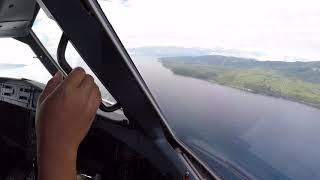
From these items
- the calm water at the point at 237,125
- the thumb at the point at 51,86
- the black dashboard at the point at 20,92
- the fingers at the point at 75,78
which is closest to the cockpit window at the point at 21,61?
the black dashboard at the point at 20,92

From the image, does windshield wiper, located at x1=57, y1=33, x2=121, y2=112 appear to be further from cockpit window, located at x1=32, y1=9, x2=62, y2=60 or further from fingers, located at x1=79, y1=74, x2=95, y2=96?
fingers, located at x1=79, y1=74, x2=95, y2=96

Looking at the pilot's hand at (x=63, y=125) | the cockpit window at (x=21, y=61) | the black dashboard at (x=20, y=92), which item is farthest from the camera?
the black dashboard at (x=20, y=92)

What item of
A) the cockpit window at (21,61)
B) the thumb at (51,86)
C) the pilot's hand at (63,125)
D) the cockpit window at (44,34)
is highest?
the cockpit window at (44,34)

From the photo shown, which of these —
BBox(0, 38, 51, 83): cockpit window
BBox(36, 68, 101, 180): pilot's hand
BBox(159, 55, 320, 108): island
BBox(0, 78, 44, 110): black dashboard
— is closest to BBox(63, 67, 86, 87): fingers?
BBox(36, 68, 101, 180): pilot's hand

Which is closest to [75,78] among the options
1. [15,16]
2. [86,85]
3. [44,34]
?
[86,85]

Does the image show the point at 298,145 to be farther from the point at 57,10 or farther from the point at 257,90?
the point at 57,10

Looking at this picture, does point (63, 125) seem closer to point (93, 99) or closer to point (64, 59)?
point (93, 99)

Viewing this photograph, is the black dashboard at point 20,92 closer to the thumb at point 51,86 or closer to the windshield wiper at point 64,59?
the windshield wiper at point 64,59

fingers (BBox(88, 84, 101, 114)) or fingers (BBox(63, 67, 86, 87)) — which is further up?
fingers (BBox(63, 67, 86, 87))
